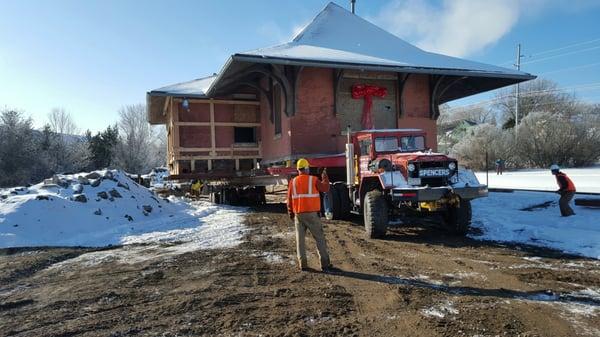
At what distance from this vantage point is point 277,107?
1762cm

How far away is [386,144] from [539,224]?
409 cm

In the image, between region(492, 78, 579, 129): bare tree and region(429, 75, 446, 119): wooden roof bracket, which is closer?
region(429, 75, 446, 119): wooden roof bracket

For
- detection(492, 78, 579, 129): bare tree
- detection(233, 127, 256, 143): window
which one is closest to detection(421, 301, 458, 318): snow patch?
detection(233, 127, 256, 143): window

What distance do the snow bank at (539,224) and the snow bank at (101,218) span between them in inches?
239

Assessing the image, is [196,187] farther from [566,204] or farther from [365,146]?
[566,204]

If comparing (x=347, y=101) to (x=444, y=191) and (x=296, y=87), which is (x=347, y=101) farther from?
(x=444, y=191)

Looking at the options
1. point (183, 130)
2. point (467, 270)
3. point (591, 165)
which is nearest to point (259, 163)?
point (183, 130)

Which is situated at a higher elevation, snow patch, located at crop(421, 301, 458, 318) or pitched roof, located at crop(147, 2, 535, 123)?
pitched roof, located at crop(147, 2, 535, 123)

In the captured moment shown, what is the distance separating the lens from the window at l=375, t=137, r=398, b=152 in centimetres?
1129

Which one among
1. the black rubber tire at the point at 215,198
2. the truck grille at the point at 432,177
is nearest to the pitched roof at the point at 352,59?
the black rubber tire at the point at 215,198

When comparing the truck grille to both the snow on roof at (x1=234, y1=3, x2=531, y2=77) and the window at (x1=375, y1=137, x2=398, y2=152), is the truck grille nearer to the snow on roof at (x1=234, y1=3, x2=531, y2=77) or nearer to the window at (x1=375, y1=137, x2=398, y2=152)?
the window at (x1=375, y1=137, x2=398, y2=152)

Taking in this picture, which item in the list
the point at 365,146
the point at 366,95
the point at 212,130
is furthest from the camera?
the point at 212,130

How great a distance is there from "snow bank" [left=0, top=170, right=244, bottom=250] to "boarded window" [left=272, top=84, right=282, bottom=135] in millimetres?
3869

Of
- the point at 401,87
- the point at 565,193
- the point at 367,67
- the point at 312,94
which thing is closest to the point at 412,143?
the point at 565,193
